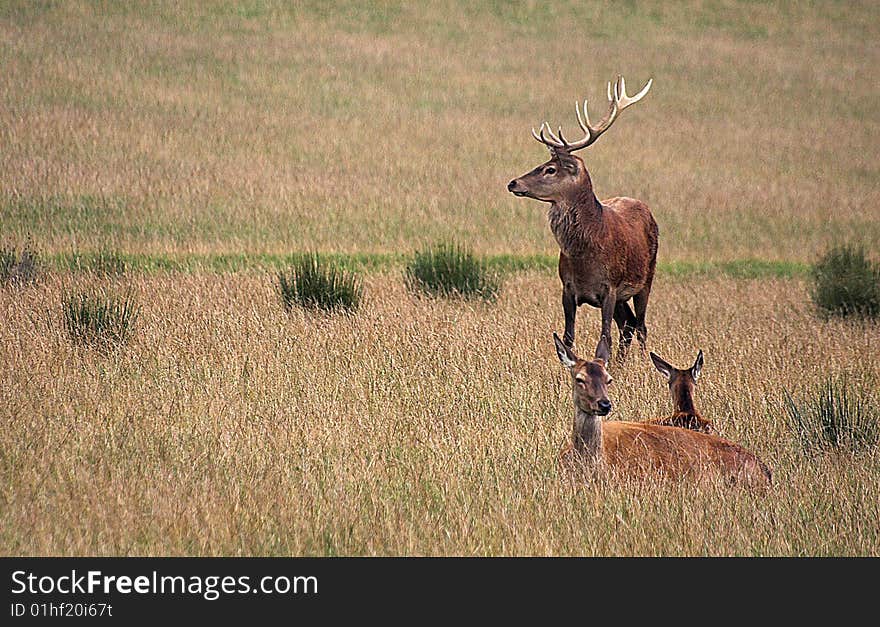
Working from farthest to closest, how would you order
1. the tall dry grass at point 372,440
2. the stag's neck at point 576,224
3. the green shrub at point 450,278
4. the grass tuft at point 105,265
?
the grass tuft at point 105,265
the green shrub at point 450,278
the stag's neck at point 576,224
the tall dry grass at point 372,440

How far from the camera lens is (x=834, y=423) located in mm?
6602

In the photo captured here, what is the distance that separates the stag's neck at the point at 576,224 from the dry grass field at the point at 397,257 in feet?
2.94

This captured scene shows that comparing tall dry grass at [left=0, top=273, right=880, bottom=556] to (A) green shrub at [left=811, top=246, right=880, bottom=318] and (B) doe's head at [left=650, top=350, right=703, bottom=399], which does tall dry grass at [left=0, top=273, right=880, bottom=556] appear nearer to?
(B) doe's head at [left=650, top=350, right=703, bottom=399]

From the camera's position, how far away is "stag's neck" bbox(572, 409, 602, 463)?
5.55 meters

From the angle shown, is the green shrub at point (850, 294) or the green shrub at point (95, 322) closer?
the green shrub at point (95, 322)

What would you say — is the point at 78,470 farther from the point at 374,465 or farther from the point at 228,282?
the point at 228,282

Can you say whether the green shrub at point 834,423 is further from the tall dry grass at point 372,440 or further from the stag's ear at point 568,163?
the stag's ear at point 568,163

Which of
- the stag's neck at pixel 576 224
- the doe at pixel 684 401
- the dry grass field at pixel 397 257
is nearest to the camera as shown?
the dry grass field at pixel 397 257

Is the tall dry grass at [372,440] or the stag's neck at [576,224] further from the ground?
the stag's neck at [576,224]

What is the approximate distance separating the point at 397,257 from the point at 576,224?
7955mm

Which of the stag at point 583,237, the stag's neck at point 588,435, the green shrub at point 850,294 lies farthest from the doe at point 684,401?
the green shrub at point 850,294

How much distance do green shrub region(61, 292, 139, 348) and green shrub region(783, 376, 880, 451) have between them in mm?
4883

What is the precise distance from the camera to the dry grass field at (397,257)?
17.3 ft

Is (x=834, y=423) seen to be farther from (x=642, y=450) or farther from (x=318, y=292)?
(x=318, y=292)
